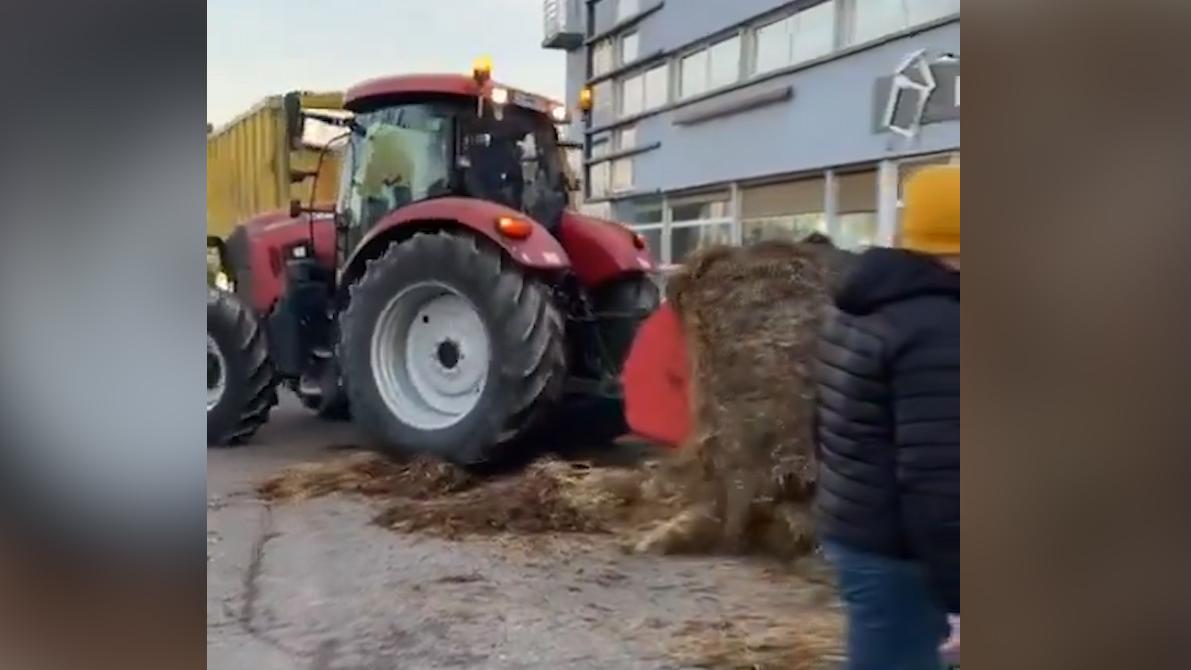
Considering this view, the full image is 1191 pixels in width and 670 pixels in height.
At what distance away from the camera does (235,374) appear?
7.02ft

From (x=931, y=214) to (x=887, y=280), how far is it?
0.19m

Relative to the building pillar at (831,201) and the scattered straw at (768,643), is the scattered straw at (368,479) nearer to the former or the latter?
the scattered straw at (768,643)

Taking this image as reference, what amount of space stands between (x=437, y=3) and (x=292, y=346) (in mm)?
669

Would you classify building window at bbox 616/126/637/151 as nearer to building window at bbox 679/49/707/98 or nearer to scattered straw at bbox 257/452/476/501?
building window at bbox 679/49/707/98

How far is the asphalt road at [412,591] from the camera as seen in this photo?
208 centimetres

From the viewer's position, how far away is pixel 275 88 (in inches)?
82.0

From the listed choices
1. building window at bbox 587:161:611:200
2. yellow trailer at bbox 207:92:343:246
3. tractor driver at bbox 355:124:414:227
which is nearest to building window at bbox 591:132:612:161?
building window at bbox 587:161:611:200

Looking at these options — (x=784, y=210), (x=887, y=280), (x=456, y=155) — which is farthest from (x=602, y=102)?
(x=887, y=280)

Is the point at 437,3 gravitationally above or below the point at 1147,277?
above

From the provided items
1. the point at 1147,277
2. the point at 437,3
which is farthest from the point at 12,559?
the point at 1147,277

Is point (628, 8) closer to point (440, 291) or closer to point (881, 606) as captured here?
point (440, 291)

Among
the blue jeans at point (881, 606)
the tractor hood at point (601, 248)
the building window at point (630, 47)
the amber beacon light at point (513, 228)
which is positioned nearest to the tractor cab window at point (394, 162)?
the amber beacon light at point (513, 228)

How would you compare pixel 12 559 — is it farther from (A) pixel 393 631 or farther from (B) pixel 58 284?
(A) pixel 393 631

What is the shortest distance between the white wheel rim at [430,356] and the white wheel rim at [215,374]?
0.89ft
